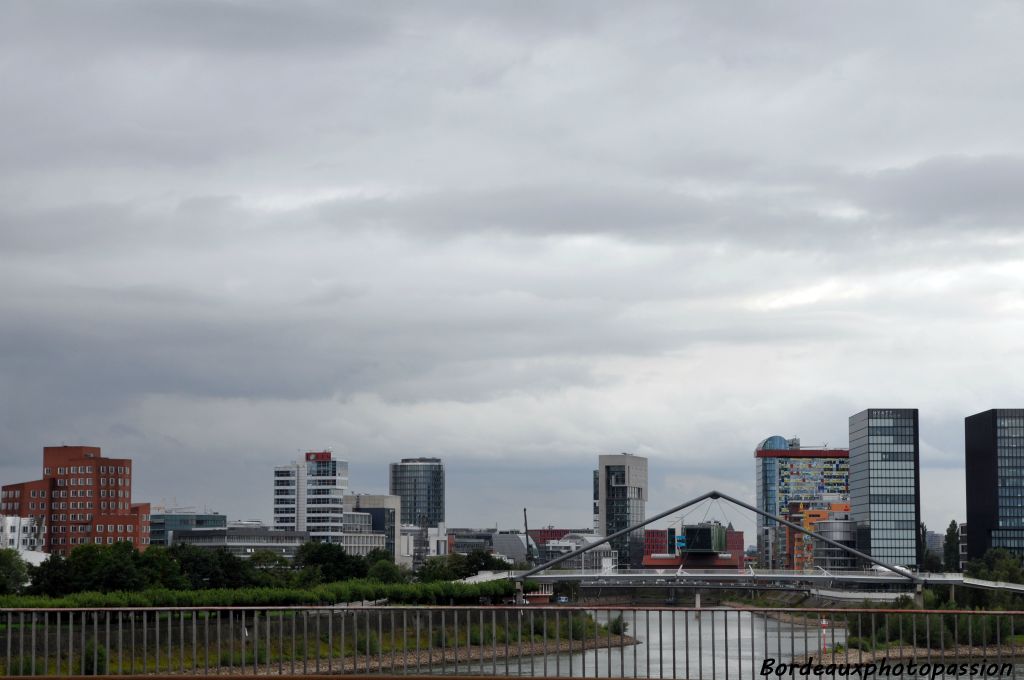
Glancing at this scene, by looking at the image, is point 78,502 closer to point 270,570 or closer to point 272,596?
point 270,570

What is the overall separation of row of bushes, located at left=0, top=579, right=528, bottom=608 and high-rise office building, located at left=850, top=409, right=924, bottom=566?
91443 mm

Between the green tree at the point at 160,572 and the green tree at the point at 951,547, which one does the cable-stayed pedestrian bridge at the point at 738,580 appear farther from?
the green tree at the point at 951,547

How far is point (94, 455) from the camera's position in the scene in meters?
146

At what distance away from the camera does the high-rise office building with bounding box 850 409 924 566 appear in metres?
153

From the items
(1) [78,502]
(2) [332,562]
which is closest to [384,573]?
(2) [332,562]

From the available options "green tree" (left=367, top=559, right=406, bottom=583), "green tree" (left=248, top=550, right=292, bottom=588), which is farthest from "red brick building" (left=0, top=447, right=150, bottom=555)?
"green tree" (left=367, top=559, right=406, bottom=583)

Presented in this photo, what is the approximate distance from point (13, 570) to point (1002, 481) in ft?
379

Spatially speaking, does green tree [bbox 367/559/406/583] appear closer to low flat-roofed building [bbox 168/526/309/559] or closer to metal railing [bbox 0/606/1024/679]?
low flat-roofed building [bbox 168/526/309/559]

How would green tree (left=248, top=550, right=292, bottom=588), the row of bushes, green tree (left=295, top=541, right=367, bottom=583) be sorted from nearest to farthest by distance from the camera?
the row of bushes < green tree (left=248, top=550, right=292, bottom=588) < green tree (left=295, top=541, right=367, bottom=583)

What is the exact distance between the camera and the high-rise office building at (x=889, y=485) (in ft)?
502

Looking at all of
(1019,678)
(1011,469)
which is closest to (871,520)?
(1011,469)

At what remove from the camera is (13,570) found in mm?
88000

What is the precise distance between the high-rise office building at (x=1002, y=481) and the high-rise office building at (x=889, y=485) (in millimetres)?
11041

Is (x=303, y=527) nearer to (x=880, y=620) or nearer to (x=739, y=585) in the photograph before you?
(x=739, y=585)
